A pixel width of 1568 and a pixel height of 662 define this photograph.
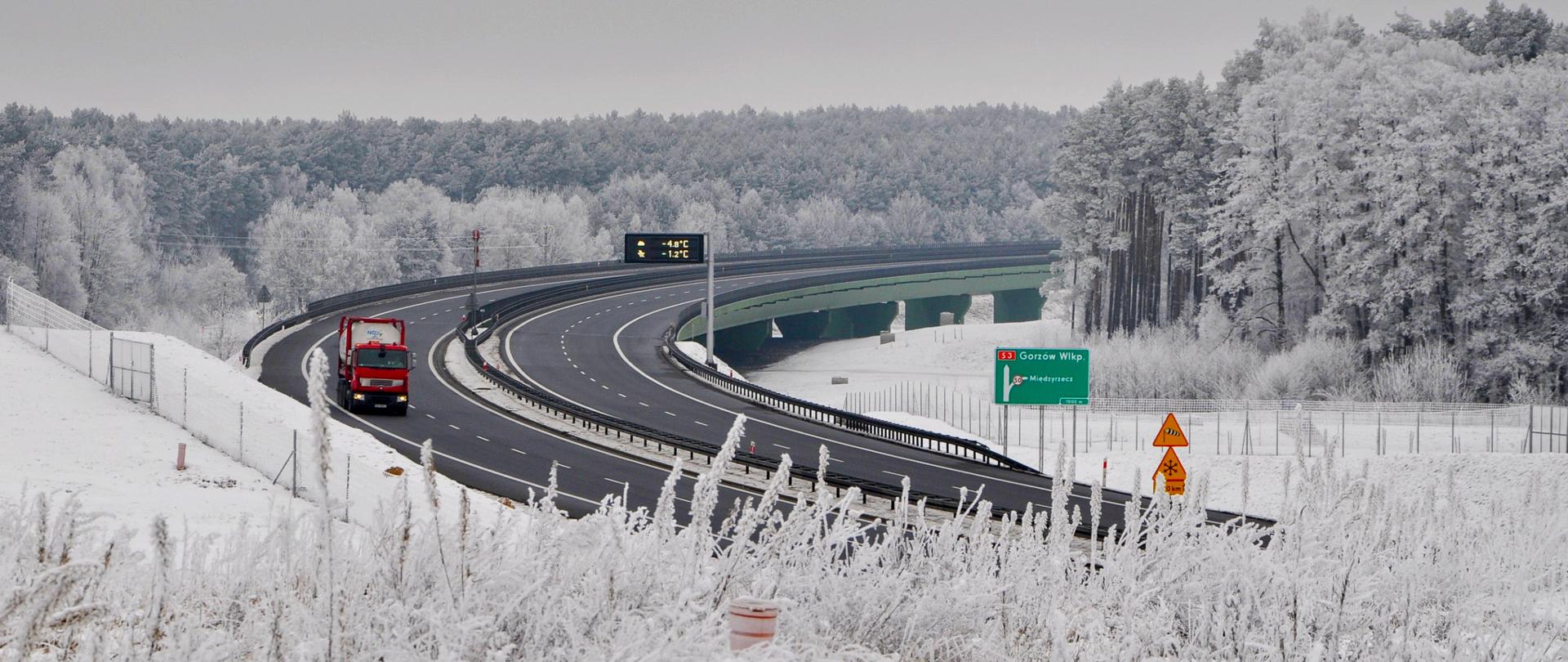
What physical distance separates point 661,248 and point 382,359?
30.4 meters

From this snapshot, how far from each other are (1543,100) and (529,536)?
235ft

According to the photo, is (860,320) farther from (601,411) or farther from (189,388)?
(189,388)

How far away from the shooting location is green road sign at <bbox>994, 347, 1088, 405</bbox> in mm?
48188

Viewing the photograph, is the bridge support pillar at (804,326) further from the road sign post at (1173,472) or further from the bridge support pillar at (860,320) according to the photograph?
the road sign post at (1173,472)

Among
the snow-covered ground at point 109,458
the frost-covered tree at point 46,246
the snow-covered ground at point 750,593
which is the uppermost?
the frost-covered tree at point 46,246

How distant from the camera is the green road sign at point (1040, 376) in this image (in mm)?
48188

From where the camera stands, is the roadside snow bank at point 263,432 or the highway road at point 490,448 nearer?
the roadside snow bank at point 263,432

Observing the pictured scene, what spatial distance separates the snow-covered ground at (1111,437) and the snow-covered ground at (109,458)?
17.1 m

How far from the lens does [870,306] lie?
443 ft

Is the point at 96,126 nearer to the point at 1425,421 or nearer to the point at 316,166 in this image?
the point at 316,166

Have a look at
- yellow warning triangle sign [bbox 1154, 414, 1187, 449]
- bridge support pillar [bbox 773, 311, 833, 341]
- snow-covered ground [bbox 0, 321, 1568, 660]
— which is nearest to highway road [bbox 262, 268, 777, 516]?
yellow warning triangle sign [bbox 1154, 414, 1187, 449]

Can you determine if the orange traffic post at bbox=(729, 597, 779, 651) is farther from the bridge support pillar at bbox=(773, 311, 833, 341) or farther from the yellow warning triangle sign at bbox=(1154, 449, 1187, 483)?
the bridge support pillar at bbox=(773, 311, 833, 341)

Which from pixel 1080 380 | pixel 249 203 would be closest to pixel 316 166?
pixel 249 203

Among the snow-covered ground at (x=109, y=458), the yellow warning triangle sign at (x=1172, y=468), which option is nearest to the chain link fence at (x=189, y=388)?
the snow-covered ground at (x=109, y=458)
